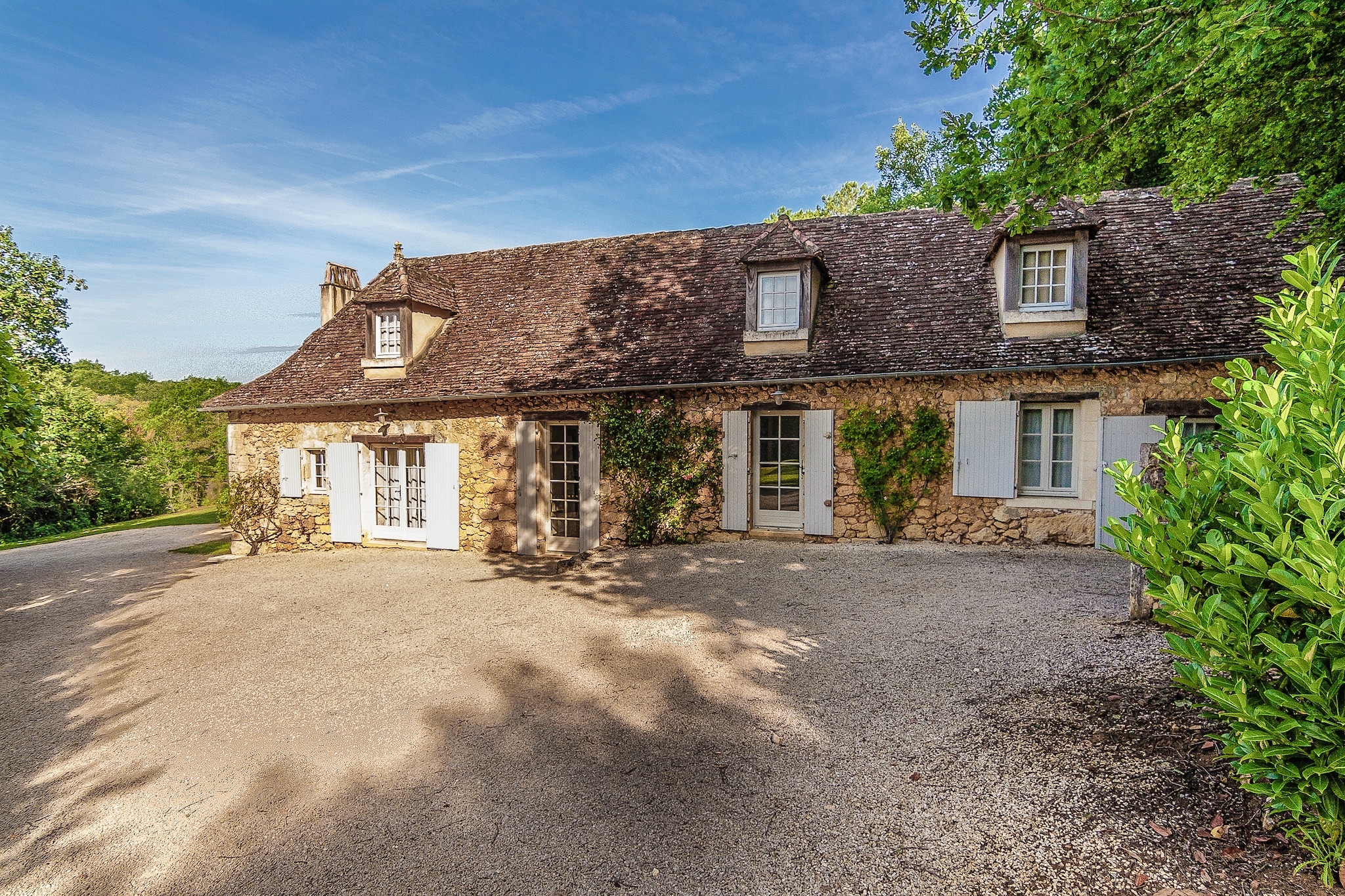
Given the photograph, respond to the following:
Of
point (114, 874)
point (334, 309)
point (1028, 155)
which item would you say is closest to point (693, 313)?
point (1028, 155)

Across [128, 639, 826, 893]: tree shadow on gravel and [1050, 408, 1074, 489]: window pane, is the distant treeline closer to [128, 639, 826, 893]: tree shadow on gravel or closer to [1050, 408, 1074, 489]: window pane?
[128, 639, 826, 893]: tree shadow on gravel

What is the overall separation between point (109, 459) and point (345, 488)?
16.1 metres

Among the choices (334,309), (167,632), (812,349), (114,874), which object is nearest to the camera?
(114,874)

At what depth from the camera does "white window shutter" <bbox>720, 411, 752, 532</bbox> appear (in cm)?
1028

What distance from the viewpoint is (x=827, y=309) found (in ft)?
36.0

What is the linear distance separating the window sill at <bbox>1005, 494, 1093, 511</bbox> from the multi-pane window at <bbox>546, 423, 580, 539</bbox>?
7248mm

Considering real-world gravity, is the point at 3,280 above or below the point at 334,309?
above

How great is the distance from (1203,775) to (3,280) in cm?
2791

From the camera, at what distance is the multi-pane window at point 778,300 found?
10648 mm

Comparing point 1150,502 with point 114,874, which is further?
point 114,874

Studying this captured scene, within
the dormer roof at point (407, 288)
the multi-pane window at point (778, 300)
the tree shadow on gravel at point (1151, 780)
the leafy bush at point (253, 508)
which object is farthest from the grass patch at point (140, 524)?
the tree shadow on gravel at point (1151, 780)

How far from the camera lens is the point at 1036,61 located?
5.86m

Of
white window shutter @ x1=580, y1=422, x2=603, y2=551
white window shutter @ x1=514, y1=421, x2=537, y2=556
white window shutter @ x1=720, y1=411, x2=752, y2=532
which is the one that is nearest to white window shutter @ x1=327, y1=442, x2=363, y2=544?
white window shutter @ x1=514, y1=421, x2=537, y2=556

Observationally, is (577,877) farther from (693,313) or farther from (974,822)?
(693,313)
